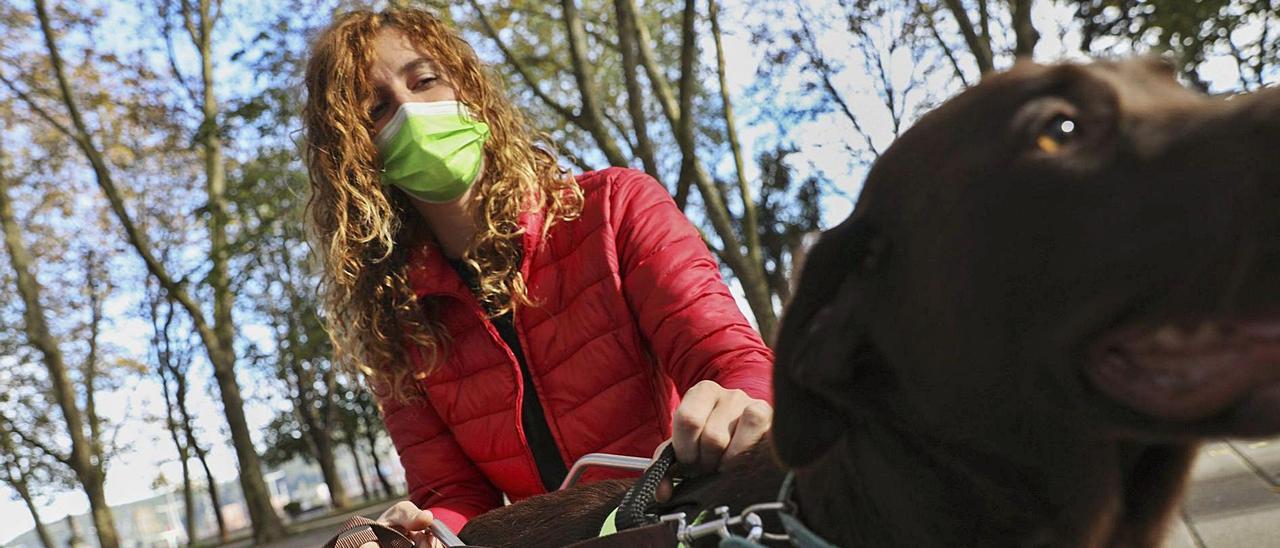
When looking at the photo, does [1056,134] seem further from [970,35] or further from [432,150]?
[970,35]

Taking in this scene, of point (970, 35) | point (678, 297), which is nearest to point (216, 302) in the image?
point (970, 35)

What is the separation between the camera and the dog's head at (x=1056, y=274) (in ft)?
4.12

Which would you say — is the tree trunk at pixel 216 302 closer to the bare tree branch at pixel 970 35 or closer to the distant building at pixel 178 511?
the distant building at pixel 178 511

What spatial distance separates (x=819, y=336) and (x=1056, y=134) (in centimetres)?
43

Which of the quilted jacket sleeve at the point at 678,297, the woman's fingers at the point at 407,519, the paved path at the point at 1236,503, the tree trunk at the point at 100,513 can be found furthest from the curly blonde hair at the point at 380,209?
the tree trunk at the point at 100,513

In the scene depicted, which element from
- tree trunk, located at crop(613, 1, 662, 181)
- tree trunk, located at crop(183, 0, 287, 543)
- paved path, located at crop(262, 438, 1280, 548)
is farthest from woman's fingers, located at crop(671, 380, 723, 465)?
tree trunk, located at crop(183, 0, 287, 543)

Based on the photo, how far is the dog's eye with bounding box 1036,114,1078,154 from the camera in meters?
1.37

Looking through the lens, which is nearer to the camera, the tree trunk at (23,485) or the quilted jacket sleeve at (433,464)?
the quilted jacket sleeve at (433,464)

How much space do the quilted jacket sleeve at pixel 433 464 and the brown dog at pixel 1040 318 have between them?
1.67m

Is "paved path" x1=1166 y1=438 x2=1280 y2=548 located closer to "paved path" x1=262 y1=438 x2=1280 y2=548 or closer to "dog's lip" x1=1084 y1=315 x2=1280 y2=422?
"paved path" x1=262 y1=438 x2=1280 y2=548

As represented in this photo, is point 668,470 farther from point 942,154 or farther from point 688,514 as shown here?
point 942,154

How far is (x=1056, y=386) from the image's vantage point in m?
1.38

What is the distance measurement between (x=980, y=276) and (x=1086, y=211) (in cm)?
16

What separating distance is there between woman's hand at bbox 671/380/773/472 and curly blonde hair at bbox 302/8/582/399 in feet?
3.44
